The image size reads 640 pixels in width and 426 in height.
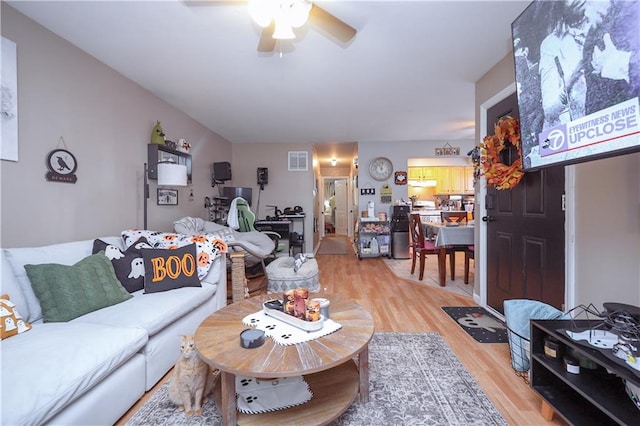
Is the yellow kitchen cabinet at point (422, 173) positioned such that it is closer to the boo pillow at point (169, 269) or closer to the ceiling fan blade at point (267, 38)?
the ceiling fan blade at point (267, 38)

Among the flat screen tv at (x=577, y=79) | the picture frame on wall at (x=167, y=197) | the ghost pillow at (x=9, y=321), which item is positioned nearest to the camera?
the flat screen tv at (x=577, y=79)

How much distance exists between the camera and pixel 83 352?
116 centimetres

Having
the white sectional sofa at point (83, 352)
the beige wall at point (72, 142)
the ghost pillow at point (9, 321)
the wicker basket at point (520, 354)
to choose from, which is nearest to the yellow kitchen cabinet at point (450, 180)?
the wicker basket at point (520, 354)

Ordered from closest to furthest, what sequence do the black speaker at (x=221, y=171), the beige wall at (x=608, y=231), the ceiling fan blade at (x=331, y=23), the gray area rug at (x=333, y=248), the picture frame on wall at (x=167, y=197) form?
the beige wall at (x=608, y=231) → the ceiling fan blade at (x=331, y=23) → the picture frame on wall at (x=167, y=197) → the black speaker at (x=221, y=171) → the gray area rug at (x=333, y=248)

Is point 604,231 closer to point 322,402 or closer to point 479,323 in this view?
point 479,323

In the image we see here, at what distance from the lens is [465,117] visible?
4246 millimetres

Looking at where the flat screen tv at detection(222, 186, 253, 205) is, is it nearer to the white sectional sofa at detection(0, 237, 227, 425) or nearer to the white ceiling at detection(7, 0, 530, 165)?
the white ceiling at detection(7, 0, 530, 165)

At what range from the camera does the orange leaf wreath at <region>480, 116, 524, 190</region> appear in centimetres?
218

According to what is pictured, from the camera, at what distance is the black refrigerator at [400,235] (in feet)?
17.9

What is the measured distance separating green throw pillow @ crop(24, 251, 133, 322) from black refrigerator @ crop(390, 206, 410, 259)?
15.4 ft

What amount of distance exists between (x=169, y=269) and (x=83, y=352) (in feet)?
3.03

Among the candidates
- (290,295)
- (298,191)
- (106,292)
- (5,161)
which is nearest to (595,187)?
(290,295)

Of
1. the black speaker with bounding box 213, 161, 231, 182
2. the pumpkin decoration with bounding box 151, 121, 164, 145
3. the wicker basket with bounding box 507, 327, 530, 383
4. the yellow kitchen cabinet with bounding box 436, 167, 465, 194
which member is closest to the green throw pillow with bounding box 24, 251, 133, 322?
the pumpkin decoration with bounding box 151, 121, 164, 145

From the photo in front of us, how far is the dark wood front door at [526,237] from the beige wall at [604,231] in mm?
104
